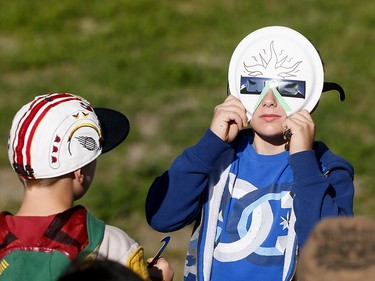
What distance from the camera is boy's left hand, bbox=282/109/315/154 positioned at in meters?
3.48

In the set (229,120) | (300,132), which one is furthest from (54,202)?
(300,132)

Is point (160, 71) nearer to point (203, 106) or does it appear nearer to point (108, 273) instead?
point (203, 106)

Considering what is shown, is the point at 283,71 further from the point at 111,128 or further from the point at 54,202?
the point at 54,202

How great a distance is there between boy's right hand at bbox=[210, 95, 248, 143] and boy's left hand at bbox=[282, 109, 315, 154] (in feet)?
0.59

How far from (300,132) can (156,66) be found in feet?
16.9

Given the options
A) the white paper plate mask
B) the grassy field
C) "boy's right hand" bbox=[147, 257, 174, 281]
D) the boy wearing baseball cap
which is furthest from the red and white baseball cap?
the grassy field

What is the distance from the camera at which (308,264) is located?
2.22 meters

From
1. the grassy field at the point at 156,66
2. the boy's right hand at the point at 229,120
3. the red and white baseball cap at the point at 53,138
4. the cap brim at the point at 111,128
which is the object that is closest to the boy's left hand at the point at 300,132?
the boy's right hand at the point at 229,120

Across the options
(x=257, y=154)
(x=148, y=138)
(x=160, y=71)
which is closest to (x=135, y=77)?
(x=160, y=71)

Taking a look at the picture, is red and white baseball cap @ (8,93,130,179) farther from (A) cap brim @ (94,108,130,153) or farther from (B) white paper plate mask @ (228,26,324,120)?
(B) white paper plate mask @ (228,26,324,120)

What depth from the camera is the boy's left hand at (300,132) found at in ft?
11.4

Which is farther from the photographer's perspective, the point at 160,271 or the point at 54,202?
the point at 160,271

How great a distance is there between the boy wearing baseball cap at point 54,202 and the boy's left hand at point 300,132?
0.68 metres

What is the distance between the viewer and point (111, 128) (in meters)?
3.50
